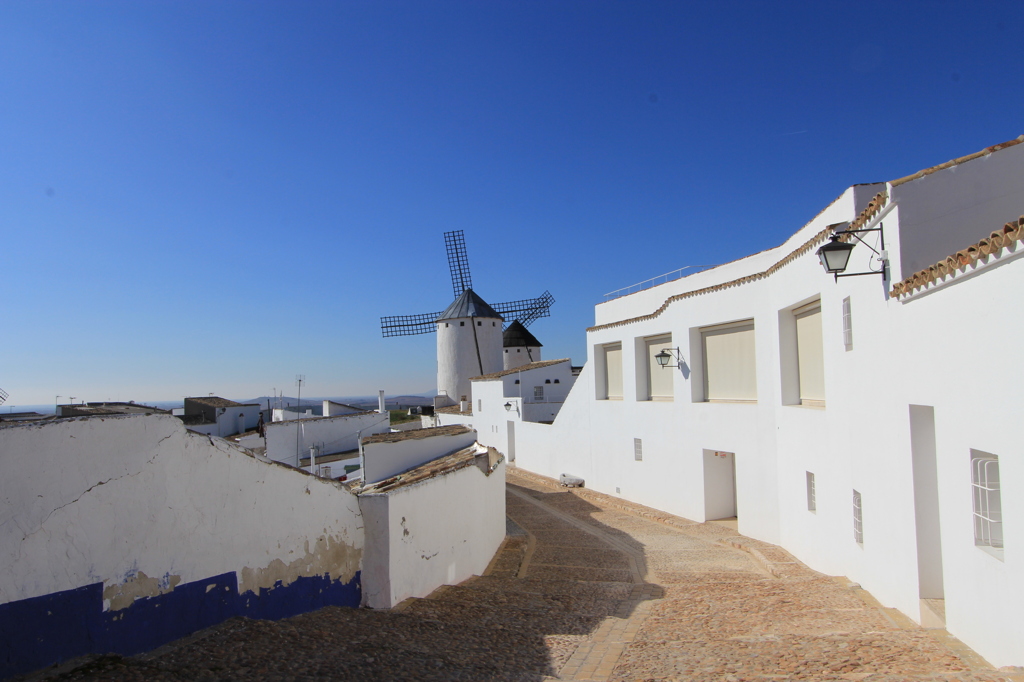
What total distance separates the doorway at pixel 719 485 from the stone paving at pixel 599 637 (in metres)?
3.81

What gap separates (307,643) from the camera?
5.19 meters

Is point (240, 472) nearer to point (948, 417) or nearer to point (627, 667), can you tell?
point (627, 667)

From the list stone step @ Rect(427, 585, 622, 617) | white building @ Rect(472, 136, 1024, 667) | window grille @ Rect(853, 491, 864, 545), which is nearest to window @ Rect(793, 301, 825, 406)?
white building @ Rect(472, 136, 1024, 667)

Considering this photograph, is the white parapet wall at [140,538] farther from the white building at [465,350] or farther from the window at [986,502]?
the white building at [465,350]

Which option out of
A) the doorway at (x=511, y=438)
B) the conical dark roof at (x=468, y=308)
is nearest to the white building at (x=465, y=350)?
the conical dark roof at (x=468, y=308)

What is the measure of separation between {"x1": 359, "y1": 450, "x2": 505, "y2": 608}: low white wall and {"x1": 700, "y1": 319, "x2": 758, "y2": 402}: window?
574cm

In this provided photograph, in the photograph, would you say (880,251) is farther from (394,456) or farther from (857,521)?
(394,456)

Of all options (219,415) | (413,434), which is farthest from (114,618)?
(219,415)

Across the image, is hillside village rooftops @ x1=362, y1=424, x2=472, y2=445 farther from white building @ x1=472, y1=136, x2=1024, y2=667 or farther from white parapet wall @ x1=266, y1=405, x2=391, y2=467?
white parapet wall @ x1=266, y1=405, x2=391, y2=467

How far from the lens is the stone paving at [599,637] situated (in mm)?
4668

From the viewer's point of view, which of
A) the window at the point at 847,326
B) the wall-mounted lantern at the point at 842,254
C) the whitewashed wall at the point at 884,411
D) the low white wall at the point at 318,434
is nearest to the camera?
the whitewashed wall at the point at 884,411

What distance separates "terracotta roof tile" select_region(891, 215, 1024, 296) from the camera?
4191 mm

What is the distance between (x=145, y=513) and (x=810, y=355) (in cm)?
961

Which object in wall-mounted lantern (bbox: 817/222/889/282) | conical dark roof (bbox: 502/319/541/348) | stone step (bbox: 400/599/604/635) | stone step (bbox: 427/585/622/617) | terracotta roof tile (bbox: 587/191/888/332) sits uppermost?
conical dark roof (bbox: 502/319/541/348)
